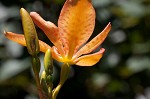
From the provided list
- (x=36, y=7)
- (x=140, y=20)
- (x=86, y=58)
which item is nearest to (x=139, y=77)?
(x=140, y=20)

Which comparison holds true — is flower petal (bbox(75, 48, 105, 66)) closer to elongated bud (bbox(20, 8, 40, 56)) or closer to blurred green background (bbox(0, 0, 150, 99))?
elongated bud (bbox(20, 8, 40, 56))

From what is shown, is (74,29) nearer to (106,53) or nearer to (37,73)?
(37,73)

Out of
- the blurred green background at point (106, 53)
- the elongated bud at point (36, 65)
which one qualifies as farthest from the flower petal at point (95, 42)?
the blurred green background at point (106, 53)

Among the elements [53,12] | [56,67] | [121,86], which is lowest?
[121,86]

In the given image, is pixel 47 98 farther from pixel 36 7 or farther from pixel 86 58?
pixel 36 7

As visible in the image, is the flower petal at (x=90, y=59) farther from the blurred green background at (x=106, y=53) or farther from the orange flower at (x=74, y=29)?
the blurred green background at (x=106, y=53)

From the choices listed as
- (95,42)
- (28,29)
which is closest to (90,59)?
(95,42)

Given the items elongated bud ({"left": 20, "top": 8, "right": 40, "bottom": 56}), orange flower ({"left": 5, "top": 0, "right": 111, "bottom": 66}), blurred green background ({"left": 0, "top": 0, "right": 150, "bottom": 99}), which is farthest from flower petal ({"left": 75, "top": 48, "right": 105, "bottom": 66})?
blurred green background ({"left": 0, "top": 0, "right": 150, "bottom": 99})
